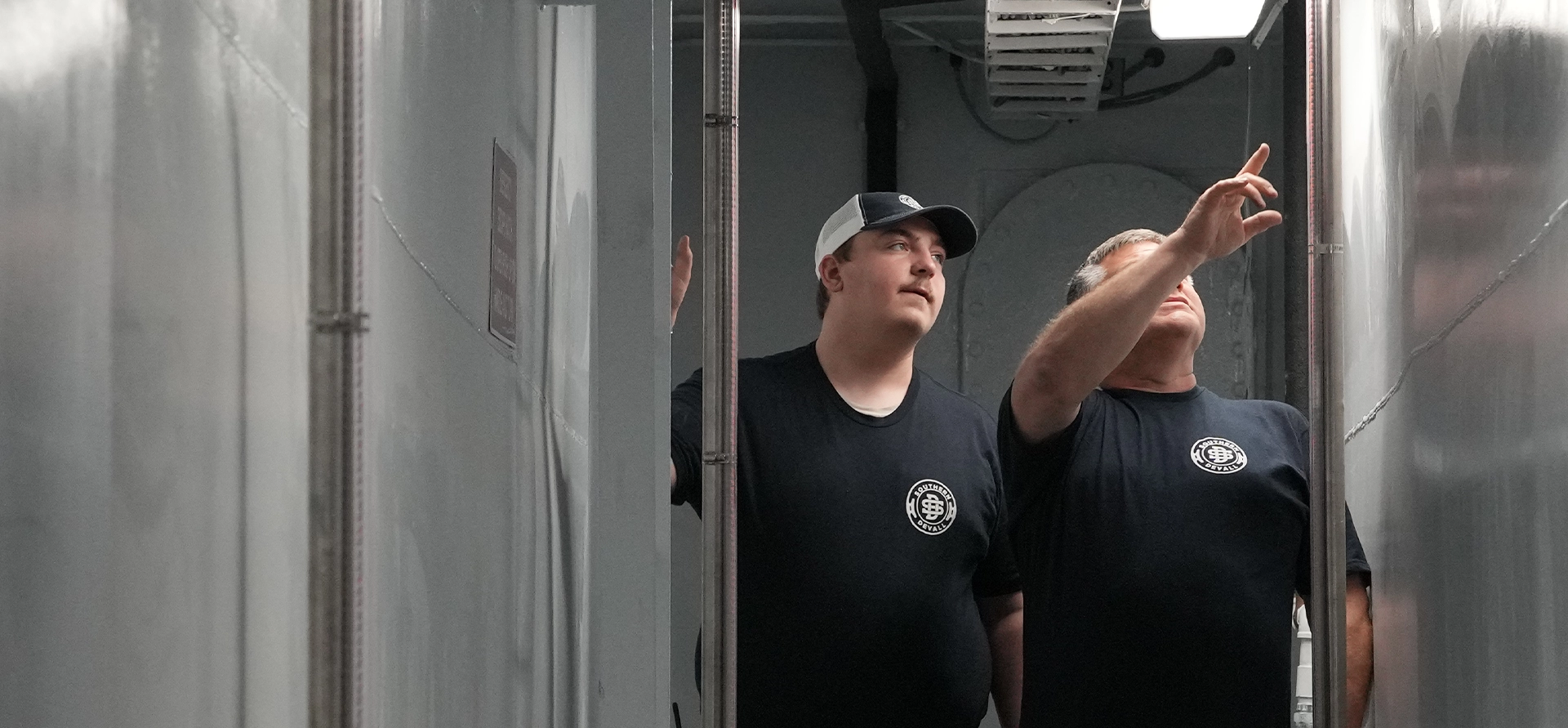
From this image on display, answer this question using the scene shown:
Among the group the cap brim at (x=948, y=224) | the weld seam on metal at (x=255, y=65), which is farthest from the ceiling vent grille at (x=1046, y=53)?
the weld seam on metal at (x=255, y=65)

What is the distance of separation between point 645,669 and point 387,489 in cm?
106

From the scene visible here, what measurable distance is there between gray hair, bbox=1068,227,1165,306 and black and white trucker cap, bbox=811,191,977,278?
33 centimetres

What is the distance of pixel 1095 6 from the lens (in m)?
3.14

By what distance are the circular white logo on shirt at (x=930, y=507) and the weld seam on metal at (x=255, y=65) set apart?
1.56 m

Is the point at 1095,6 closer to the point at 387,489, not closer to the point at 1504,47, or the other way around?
the point at 1504,47

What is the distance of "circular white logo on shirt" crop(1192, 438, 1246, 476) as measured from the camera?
2.05 m

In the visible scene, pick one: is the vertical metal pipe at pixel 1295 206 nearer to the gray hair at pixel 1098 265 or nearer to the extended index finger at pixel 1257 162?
the gray hair at pixel 1098 265

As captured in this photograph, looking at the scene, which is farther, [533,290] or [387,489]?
[533,290]

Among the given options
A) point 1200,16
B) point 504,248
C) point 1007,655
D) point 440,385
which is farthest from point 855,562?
point 1200,16

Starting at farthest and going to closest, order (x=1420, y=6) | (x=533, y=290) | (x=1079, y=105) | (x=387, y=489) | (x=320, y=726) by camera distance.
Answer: (x=1079, y=105)
(x=533, y=290)
(x=1420, y=6)
(x=387, y=489)
(x=320, y=726)

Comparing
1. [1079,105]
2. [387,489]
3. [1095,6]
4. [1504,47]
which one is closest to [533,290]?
[387,489]

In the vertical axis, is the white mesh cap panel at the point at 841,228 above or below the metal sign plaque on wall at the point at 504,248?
above

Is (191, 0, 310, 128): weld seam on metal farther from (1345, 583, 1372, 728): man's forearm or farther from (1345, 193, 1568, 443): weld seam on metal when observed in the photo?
(1345, 583, 1372, 728): man's forearm

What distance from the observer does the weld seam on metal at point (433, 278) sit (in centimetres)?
106
